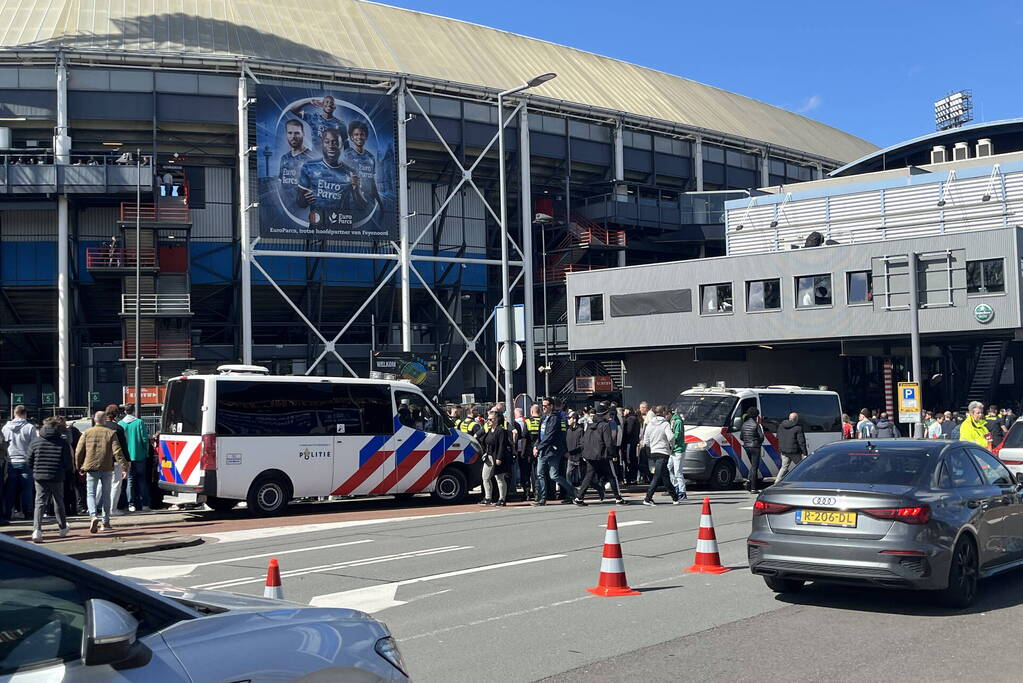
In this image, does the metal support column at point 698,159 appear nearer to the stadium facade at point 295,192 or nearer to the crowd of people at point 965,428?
the stadium facade at point 295,192

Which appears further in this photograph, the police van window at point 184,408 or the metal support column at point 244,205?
the metal support column at point 244,205

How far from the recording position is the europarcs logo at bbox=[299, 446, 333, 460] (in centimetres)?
1972

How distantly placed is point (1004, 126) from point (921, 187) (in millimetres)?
18143

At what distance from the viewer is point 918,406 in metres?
29.3

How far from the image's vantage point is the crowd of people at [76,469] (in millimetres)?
15703

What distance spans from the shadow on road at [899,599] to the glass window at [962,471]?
104 centimetres

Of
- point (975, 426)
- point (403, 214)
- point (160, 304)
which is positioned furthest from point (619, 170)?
point (975, 426)

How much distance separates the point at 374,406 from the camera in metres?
20.8

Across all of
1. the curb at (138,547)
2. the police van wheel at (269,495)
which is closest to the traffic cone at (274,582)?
the curb at (138,547)

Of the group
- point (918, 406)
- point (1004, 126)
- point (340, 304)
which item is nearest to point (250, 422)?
point (918, 406)

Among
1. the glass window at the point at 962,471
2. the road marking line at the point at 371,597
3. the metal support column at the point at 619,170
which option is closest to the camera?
the glass window at the point at 962,471

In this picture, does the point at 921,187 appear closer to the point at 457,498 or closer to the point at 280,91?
the point at 280,91

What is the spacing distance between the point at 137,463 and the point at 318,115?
29371 mm

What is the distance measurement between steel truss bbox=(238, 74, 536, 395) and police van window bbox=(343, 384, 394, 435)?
2151cm
